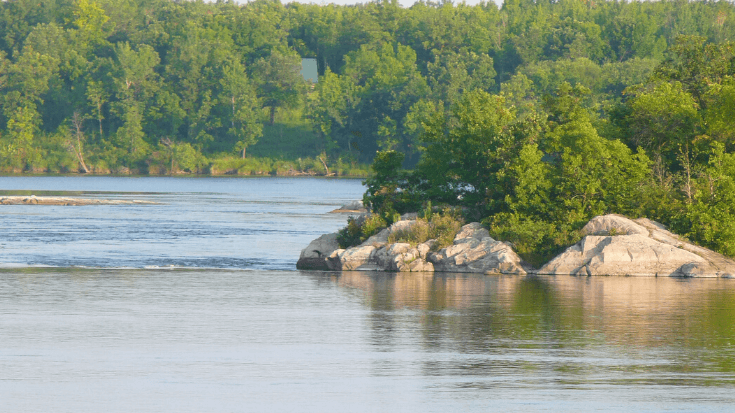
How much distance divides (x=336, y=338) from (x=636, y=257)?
63.1ft

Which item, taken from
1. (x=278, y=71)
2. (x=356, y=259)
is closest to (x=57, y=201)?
(x=356, y=259)

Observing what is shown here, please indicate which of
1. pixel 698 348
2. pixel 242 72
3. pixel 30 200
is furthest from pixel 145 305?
pixel 242 72

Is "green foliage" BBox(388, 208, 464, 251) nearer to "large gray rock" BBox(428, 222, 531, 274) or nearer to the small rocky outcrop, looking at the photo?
the small rocky outcrop

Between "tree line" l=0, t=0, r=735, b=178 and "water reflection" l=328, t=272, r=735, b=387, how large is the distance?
103m

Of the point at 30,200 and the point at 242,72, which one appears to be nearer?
the point at 30,200

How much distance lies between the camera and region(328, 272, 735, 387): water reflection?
23.1 meters

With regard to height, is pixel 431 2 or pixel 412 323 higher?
pixel 431 2

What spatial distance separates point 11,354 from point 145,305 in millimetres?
9198

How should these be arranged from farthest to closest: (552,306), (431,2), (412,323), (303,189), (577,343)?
1. (431,2)
2. (303,189)
3. (552,306)
4. (412,323)
5. (577,343)

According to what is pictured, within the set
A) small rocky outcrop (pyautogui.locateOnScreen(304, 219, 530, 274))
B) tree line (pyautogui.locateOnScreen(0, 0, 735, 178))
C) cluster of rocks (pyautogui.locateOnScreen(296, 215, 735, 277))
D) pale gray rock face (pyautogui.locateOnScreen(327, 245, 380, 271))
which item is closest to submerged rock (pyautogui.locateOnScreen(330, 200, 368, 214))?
cluster of rocks (pyautogui.locateOnScreen(296, 215, 735, 277))

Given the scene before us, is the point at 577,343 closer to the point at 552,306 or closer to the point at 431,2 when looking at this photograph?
the point at 552,306

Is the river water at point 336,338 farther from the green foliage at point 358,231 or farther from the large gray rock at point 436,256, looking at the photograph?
the green foliage at point 358,231

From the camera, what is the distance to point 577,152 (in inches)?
1855

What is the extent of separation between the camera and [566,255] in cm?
4331
